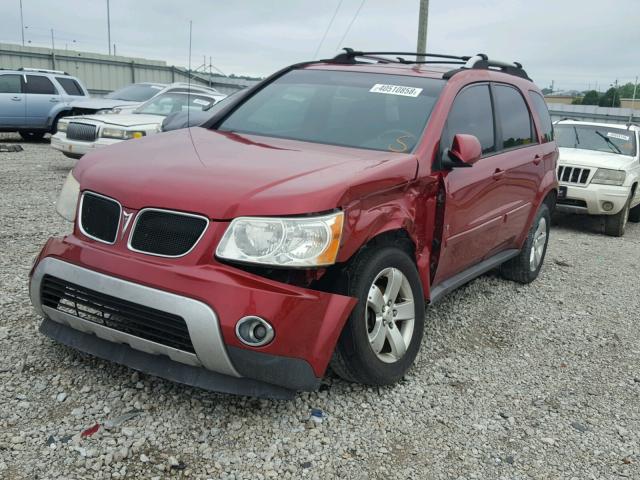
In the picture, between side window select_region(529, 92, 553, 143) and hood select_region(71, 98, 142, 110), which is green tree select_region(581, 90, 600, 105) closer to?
hood select_region(71, 98, 142, 110)

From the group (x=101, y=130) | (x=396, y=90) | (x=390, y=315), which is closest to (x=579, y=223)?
(x=396, y=90)

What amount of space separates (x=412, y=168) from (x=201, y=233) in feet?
4.27

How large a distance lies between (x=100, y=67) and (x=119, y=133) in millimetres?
17281

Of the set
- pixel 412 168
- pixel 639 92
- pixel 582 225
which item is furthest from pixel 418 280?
pixel 639 92

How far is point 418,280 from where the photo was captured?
3.53 meters

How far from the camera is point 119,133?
9.81 metres

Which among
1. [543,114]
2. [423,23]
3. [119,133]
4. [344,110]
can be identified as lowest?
[119,133]

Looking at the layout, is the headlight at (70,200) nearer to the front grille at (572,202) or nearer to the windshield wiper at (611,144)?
the front grille at (572,202)

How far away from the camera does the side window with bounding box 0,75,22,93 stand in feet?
48.4

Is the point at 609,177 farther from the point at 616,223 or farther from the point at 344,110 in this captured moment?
the point at 344,110

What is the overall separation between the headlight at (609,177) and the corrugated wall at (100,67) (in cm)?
1656

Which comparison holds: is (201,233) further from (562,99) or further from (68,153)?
(562,99)

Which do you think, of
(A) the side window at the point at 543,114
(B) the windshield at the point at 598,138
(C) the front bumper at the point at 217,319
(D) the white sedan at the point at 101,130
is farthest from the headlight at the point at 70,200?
(B) the windshield at the point at 598,138

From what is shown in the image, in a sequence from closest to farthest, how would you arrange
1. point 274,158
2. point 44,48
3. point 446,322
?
1. point 274,158
2. point 446,322
3. point 44,48
